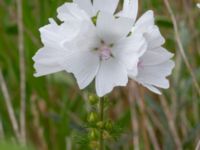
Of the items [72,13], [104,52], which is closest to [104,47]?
[104,52]

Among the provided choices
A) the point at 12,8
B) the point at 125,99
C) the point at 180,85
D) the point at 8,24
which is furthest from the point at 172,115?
the point at 12,8

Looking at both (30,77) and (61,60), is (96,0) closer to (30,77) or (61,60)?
(61,60)

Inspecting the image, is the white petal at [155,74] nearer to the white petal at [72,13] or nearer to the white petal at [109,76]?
the white petal at [109,76]

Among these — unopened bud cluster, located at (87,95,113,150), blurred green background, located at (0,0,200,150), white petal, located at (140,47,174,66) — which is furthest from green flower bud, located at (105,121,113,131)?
blurred green background, located at (0,0,200,150)

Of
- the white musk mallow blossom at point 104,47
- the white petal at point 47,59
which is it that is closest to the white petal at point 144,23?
the white musk mallow blossom at point 104,47

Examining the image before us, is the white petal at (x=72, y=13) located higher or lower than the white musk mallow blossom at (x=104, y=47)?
higher

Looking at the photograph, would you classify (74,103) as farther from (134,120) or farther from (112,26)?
(112,26)

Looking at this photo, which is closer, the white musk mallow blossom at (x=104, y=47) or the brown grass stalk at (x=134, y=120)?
the white musk mallow blossom at (x=104, y=47)
